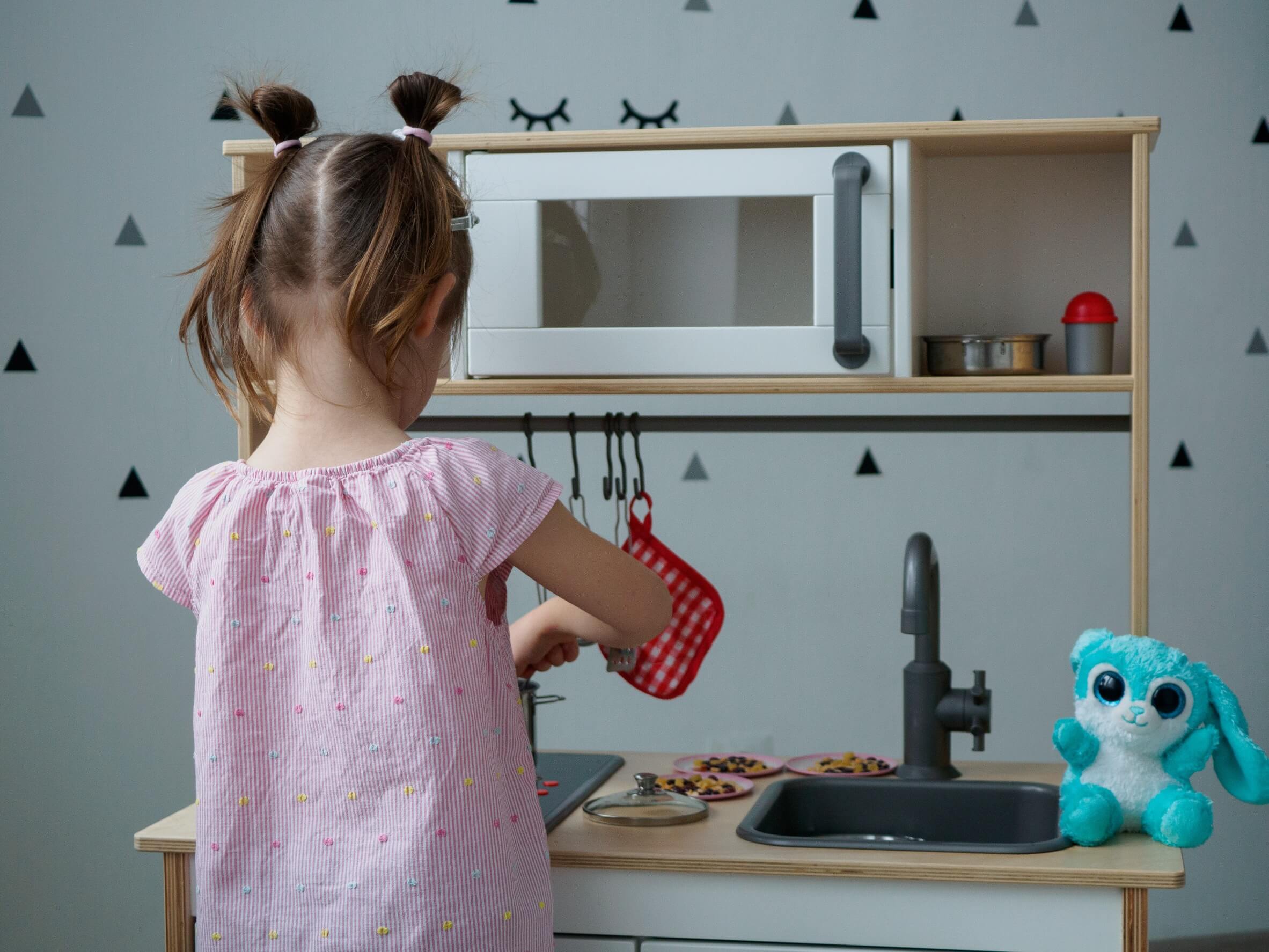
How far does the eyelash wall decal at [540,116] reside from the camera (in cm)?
236

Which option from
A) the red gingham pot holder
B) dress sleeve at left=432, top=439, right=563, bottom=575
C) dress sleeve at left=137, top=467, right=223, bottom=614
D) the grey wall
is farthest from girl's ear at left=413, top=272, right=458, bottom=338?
the grey wall

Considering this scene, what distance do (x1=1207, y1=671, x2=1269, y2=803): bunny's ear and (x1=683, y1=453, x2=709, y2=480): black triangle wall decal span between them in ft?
3.99

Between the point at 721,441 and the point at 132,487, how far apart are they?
1116 millimetres

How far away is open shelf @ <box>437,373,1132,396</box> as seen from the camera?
4.58 ft

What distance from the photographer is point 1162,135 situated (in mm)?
2285

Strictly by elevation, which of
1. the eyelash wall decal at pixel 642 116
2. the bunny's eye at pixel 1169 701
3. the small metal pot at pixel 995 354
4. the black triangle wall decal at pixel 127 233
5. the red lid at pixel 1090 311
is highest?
the eyelash wall decal at pixel 642 116

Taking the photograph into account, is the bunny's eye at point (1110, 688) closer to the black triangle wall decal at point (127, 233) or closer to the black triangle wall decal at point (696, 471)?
the black triangle wall decal at point (696, 471)

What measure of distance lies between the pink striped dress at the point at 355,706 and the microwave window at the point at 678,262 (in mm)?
451

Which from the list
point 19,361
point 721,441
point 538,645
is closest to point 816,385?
point 538,645

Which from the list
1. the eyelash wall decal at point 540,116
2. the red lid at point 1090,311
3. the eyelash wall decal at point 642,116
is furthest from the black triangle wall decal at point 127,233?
the red lid at point 1090,311

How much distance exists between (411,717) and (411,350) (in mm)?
314

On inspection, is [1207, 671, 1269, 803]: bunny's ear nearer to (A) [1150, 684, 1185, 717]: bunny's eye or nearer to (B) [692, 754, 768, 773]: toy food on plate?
(A) [1150, 684, 1185, 717]: bunny's eye

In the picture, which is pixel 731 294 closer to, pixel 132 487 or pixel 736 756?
pixel 736 756

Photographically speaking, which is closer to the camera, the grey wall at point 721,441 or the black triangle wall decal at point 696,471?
the grey wall at point 721,441
